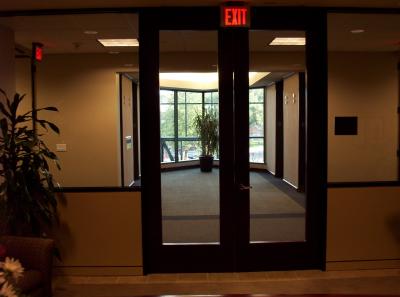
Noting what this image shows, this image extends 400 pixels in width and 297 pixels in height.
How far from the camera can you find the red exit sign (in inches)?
160

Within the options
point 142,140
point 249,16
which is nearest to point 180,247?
point 142,140

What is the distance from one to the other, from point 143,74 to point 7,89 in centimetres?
158

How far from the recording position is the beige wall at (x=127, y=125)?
309 inches

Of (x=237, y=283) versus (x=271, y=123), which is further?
(x=271, y=123)

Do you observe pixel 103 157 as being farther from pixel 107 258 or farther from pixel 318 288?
pixel 318 288

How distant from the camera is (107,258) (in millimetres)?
→ 4324

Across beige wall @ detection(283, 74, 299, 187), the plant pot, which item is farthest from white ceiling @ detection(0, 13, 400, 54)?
beige wall @ detection(283, 74, 299, 187)

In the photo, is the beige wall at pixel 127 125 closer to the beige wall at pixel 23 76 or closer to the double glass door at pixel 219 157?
the beige wall at pixel 23 76

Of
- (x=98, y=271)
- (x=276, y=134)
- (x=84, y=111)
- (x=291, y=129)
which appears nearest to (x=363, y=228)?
(x=98, y=271)

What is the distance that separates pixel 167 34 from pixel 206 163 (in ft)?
5.05

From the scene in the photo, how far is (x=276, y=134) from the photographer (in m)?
9.66

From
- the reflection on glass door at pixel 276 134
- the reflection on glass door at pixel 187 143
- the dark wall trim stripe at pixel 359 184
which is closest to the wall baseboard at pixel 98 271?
the reflection on glass door at pixel 187 143

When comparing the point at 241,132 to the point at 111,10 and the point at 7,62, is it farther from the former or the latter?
the point at 7,62

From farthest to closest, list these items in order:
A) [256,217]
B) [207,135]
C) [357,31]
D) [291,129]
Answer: [291,129] < [256,217] < [357,31] < [207,135]
